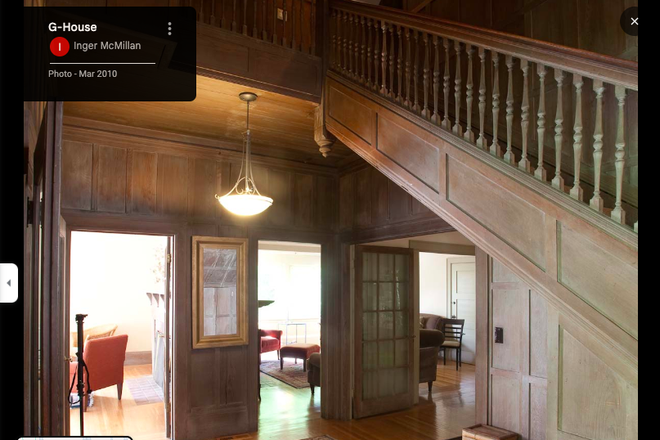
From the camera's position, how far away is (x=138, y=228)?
471 centimetres

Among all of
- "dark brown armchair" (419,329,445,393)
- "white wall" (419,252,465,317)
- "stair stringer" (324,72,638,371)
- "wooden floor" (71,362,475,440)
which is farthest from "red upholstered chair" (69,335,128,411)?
"white wall" (419,252,465,317)

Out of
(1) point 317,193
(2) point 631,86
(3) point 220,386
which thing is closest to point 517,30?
(2) point 631,86

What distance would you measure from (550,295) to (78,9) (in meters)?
3.29

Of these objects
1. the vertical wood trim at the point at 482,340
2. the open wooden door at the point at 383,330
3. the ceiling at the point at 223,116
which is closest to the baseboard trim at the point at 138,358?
the open wooden door at the point at 383,330

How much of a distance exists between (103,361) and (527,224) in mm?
5607

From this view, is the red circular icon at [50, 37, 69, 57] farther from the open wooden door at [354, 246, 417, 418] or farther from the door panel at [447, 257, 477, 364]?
the door panel at [447, 257, 477, 364]

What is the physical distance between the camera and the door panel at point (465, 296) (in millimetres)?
9680

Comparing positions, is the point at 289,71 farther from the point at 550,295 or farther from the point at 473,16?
the point at 550,295

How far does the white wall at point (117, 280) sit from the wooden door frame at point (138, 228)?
4.09 m

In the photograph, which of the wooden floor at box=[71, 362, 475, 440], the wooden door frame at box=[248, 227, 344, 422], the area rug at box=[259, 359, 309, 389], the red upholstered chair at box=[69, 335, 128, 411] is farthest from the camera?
the area rug at box=[259, 359, 309, 389]

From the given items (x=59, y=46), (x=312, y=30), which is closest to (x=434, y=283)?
(x=312, y=30)

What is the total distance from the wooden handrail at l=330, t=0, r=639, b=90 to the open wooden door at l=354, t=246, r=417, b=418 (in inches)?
134

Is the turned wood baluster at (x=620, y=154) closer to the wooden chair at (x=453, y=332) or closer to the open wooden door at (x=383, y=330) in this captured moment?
the open wooden door at (x=383, y=330)
